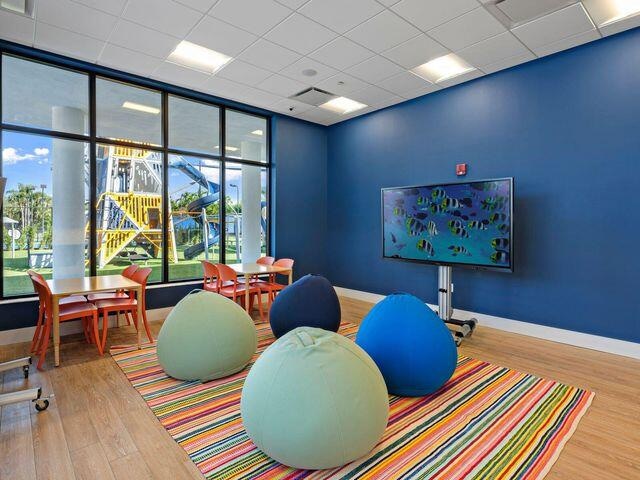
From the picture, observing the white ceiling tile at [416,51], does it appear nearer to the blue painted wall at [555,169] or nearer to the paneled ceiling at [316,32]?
the paneled ceiling at [316,32]

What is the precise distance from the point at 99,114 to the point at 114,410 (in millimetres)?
3855

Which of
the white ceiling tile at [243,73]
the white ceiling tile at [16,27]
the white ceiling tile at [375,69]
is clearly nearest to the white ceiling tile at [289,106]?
the white ceiling tile at [243,73]

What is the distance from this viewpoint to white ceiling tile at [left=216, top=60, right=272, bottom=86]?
4.46m

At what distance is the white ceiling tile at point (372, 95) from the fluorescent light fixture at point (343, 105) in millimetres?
191

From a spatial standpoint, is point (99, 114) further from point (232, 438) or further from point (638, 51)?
point (638, 51)

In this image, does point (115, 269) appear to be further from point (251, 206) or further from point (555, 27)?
point (555, 27)

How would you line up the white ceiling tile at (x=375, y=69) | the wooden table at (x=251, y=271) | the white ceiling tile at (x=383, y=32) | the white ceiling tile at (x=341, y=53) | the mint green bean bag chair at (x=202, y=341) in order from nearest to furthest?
the mint green bean bag chair at (x=202, y=341) < the white ceiling tile at (x=383, y=32) < the white ceiling tile at (x=341, y=53) < the white ceiling tile at (x=375, y=69) < the wooden table at (x=251, y=271)

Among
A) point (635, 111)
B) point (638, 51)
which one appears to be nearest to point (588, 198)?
point (635, 111)

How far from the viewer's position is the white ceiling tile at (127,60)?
412 centimetres

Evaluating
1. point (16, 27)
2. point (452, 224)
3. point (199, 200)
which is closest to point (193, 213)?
point (199, 200)

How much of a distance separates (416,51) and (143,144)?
12.6 feet

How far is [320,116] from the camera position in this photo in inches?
254

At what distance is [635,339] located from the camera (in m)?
3.65

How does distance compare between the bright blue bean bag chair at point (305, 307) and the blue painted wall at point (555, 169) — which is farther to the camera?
the bright blue bean bag chair at point (305, 307)
